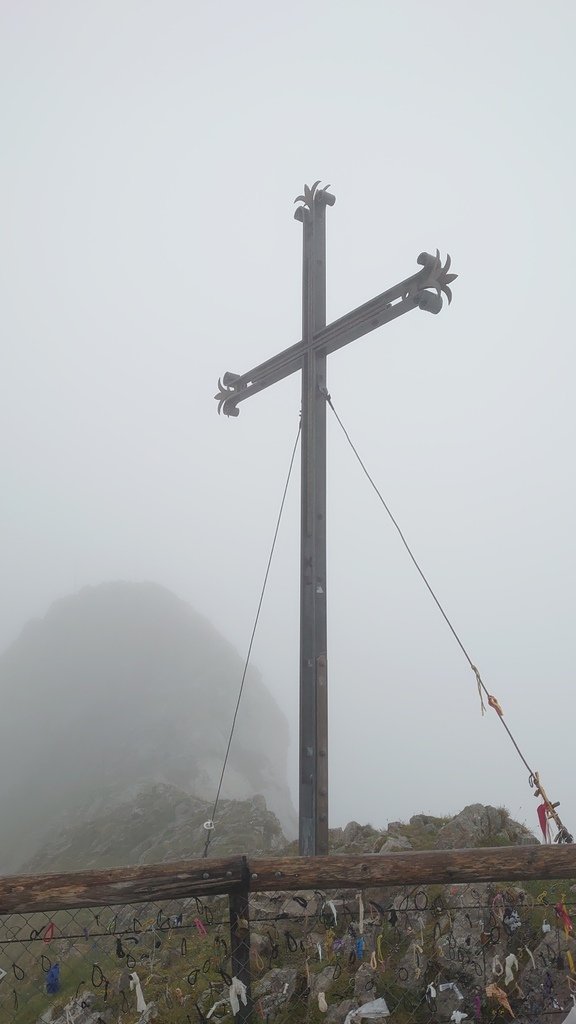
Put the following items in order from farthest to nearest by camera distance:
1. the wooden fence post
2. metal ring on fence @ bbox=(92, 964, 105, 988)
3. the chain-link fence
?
the chain-link fence < metal ring on fence @ bbox=(92, 964, 105, 988) < the wooden fence post

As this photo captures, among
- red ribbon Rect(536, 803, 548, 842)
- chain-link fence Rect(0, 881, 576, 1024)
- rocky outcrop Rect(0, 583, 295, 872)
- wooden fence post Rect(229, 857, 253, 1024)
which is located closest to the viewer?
wooden fence post Rect(229, 857, 253, 1024)

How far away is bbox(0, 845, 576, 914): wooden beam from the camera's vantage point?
13.4 feet

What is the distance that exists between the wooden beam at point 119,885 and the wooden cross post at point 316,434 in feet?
5.51

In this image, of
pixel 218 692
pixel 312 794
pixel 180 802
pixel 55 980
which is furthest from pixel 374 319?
pixel 218 692

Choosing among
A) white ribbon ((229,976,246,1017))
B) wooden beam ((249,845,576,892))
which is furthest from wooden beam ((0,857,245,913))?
Result: white ribbon ((229,976,246,1017))

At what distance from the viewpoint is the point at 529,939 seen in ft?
19.6

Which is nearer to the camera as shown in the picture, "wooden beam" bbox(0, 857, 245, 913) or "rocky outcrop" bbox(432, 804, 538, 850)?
"wooden beam" bbox(0, 857, 245, 913)

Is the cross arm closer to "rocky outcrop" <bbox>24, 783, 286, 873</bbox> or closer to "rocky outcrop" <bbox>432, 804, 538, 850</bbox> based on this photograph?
"rocky outcrop" <bbox>432, 804, 538, 850</bbox>

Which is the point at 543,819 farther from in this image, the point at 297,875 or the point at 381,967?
the point at 297,875

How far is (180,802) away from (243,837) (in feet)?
48.6

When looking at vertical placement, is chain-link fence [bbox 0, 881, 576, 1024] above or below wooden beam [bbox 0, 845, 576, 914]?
below

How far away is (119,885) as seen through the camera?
13.6 feet

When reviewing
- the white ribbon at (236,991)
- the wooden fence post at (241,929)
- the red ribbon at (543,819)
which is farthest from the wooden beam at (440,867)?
the red ribbon at (543,819)

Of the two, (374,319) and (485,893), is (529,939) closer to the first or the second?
(485,893)
